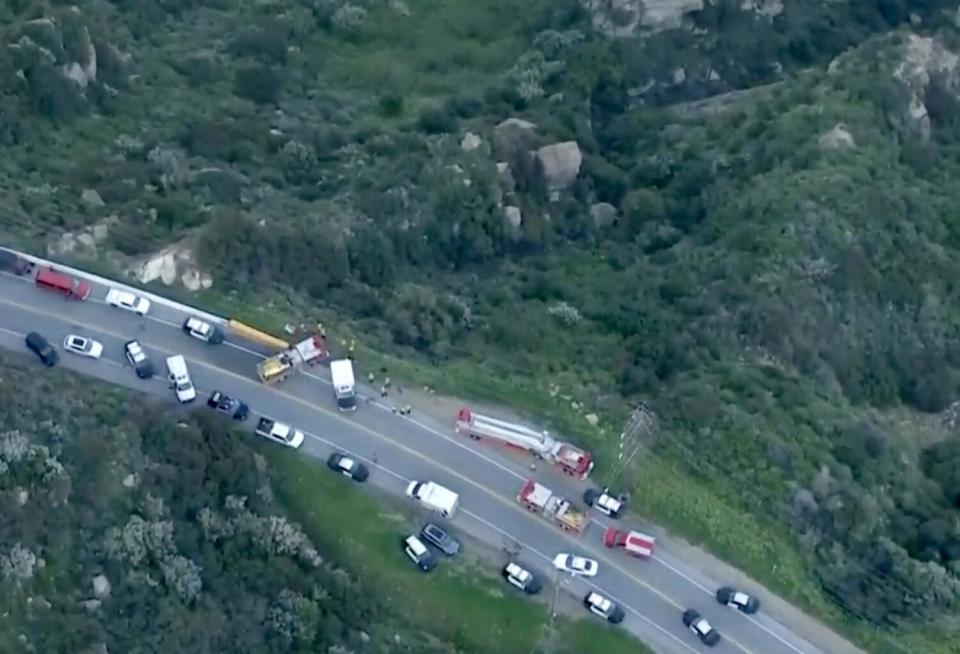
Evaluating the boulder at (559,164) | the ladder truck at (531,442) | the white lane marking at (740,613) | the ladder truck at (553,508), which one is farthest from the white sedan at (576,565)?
the boulder at (559,164)

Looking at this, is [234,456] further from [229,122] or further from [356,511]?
[229,122]

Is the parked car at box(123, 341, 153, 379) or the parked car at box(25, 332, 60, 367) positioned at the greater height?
the parked car at box(123, 341, 153, 379)

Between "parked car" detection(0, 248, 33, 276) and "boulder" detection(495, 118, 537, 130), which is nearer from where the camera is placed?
"parked car" detection(0, 248, 33, 276)

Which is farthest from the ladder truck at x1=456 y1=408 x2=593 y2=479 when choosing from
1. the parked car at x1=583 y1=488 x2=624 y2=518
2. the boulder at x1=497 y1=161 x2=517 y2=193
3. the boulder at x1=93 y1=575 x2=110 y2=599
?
the boulder at x1=497 y1=161 x2=517 y2=193

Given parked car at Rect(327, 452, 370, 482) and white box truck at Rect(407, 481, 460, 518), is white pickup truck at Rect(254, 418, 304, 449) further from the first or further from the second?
white box truck at Rect(407, 481, 460, 518)

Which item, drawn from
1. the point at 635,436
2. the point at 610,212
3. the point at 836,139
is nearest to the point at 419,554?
the point at 635,436

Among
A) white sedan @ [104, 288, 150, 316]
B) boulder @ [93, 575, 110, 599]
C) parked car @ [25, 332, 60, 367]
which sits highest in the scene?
white sedan @ [104, 288, 150, 316]

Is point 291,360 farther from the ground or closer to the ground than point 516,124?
closer to the ground

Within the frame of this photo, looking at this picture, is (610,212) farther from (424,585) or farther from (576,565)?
(424,585)
